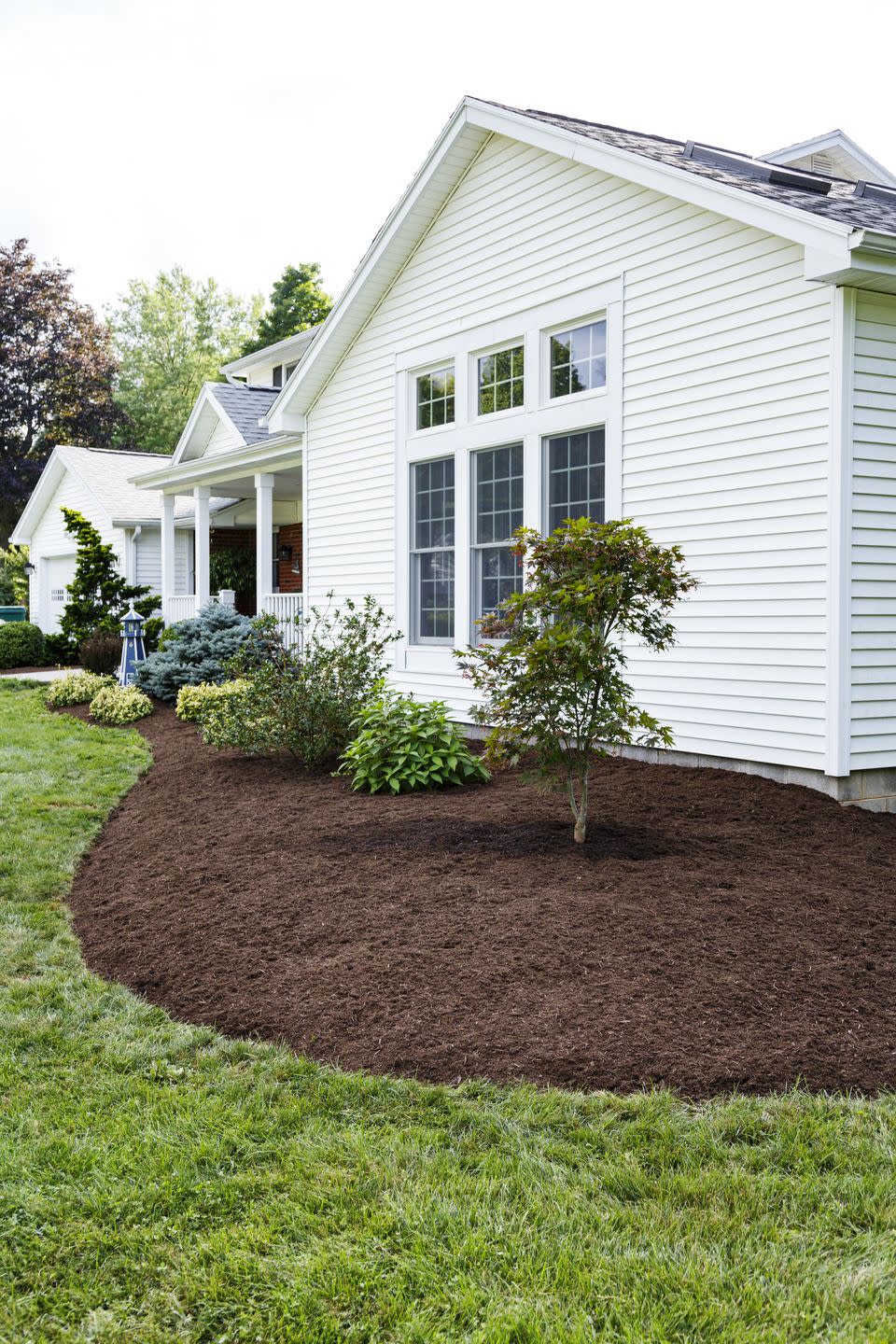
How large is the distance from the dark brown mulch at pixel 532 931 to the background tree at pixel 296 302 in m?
38.6

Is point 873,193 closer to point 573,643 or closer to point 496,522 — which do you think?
point 496,522

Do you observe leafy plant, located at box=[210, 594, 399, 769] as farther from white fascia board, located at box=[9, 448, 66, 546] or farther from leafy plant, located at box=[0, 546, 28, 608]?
leafy plant, located at box=[0, 546, 28, 608]

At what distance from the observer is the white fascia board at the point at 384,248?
33.1ft

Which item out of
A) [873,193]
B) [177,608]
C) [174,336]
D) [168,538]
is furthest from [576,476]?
[174,336]

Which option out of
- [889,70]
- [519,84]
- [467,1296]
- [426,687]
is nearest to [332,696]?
[426,687]

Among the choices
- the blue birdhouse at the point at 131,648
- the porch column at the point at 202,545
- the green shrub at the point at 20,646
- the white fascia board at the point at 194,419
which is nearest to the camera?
the blue birdhouse at the point at 131,648

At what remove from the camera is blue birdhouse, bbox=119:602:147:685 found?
49.4 ft

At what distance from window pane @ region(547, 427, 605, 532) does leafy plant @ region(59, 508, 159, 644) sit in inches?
449

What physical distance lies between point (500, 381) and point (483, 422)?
0.41 metres

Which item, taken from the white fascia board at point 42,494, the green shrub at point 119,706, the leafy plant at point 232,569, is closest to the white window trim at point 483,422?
the green shrub at point 119,706

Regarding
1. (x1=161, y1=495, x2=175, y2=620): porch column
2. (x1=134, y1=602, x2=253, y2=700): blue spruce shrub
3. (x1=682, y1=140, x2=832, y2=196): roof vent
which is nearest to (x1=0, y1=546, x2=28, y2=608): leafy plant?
(x1=161, y1=495, x2=175, y2=620): porch column

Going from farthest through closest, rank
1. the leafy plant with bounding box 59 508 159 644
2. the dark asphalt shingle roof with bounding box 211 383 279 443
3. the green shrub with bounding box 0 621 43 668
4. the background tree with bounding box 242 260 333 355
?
1. the background tree with bounding box 242 260 333 355
2. the green shrub with bounding box 0 621 43 668
3. the leafy plant with bounding box 59 508 159 644
4. the dark asphalt shingle roof with bounding box 211 383 279 443

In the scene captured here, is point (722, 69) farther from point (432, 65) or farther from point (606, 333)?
point (606, 333)

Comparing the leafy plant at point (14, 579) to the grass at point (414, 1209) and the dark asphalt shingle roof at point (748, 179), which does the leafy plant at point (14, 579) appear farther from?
the grass at point (414, 1209)
